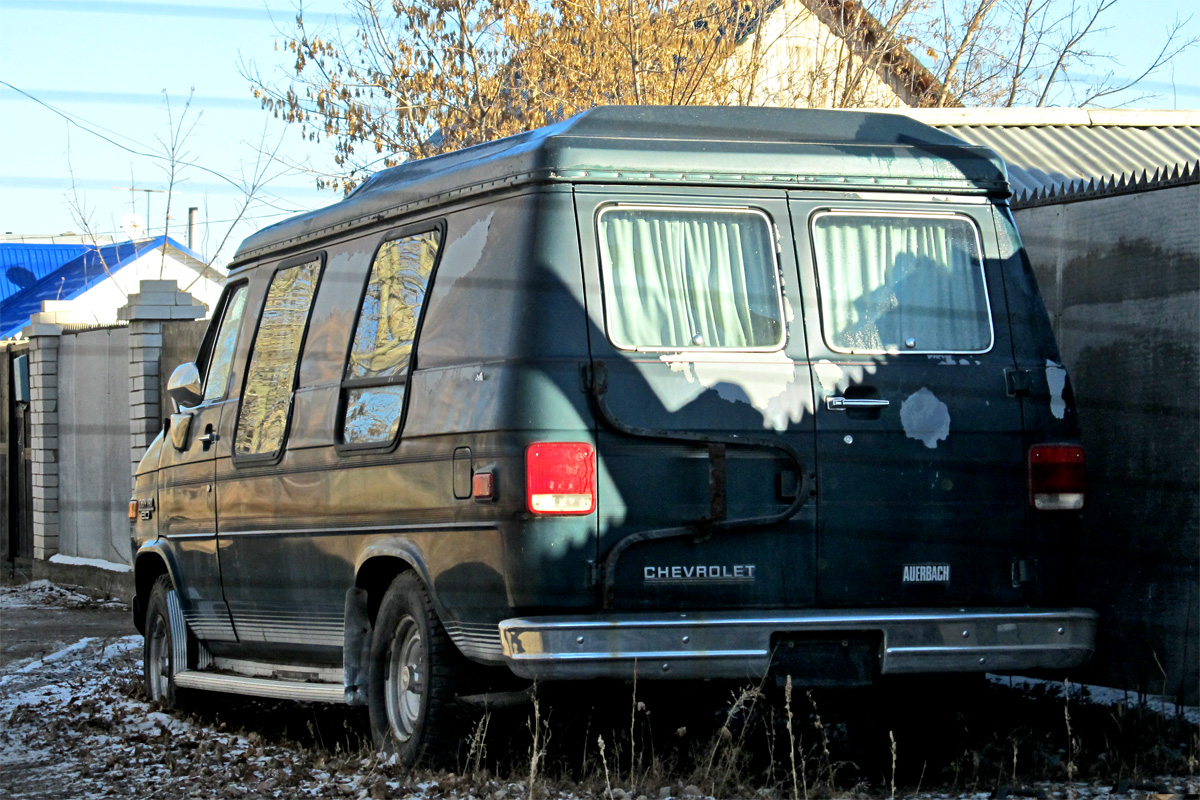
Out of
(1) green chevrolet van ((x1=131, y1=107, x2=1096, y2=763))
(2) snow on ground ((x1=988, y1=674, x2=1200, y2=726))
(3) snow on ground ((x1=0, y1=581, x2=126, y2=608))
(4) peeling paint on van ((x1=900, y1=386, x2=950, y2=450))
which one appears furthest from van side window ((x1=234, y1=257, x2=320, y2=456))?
(3) snow on ground ((x1=0, y1=581, x2=126, y2=608))

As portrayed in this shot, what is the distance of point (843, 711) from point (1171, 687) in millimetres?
1874

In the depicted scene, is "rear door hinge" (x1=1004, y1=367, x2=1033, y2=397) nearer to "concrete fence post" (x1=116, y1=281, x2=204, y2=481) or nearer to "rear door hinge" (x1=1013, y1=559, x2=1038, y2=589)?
"rear door hinge" (x1=1013, y1=559, x2=1038, y2=589)

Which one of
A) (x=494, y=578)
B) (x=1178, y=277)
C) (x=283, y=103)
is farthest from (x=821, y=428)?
(x=283, y=103)

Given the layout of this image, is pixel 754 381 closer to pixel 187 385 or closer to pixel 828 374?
pixel 828 374

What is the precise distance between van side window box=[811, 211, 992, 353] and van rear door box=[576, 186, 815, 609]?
0.18 meters

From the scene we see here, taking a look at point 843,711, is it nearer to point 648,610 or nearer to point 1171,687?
point 648,610

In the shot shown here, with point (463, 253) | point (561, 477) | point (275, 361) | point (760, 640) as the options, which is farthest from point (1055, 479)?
point (275, 361)

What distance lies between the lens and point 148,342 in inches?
608

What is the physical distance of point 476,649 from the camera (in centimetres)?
569

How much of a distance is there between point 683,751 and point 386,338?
6.90ft

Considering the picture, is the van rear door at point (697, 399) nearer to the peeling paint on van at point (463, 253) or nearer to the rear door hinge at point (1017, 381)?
the peeling paint on van at point (463, 253)

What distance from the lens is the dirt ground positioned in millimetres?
5730

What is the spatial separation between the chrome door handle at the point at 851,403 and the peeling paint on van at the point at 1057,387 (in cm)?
67

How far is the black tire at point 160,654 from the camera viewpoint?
27.8 ft
